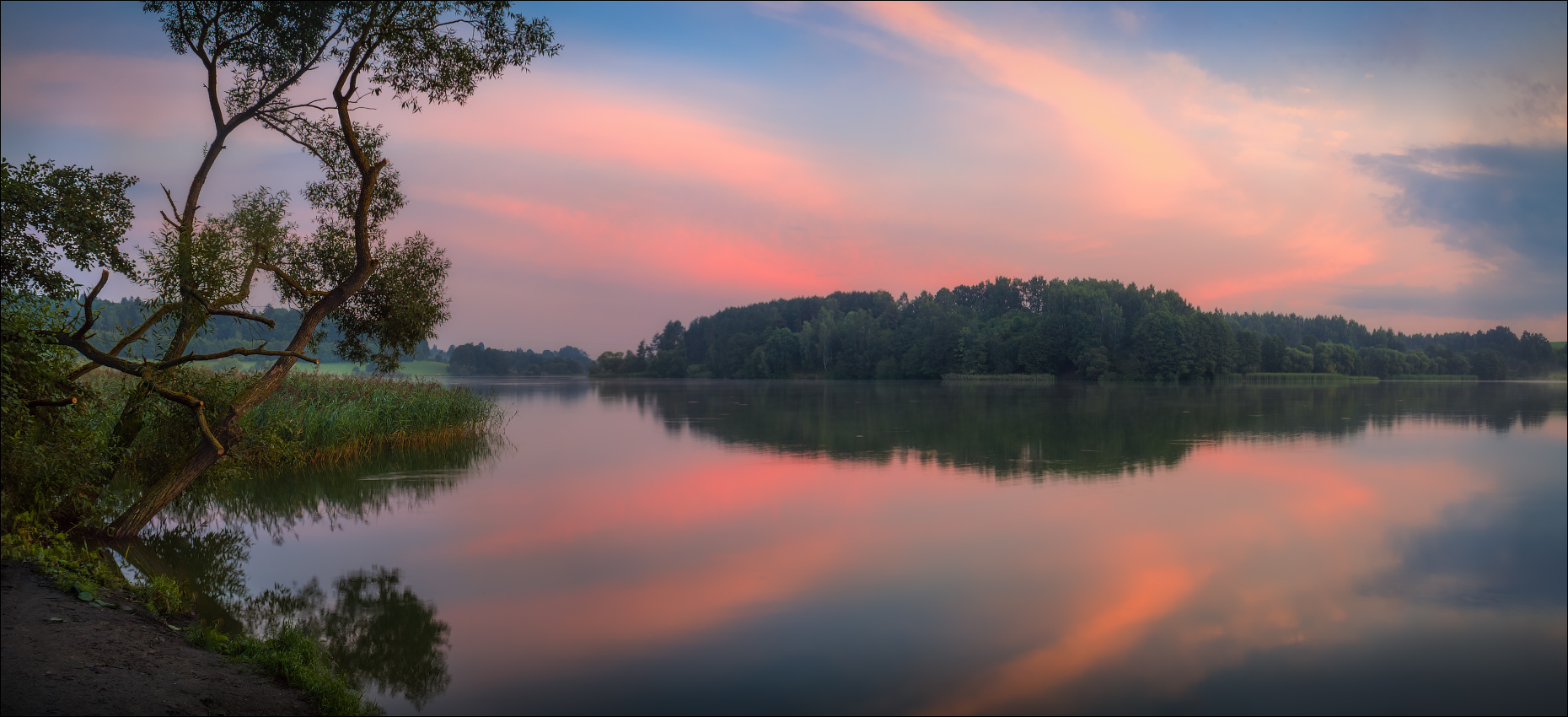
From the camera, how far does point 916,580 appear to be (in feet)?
29.5

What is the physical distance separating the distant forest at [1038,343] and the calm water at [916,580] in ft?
273

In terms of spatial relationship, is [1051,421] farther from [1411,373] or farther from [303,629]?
[1411,373]

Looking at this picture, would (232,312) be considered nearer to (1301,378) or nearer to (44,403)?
(44,403)

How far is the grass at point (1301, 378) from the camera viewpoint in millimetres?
90438

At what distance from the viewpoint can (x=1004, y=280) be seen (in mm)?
148250

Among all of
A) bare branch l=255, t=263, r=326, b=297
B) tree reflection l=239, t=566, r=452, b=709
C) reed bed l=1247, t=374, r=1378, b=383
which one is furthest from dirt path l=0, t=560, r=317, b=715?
reed bed l=1247, t=374, r=1378, b=383

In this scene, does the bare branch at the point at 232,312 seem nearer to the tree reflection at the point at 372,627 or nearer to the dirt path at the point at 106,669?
the tree reflection at the point at 372,627

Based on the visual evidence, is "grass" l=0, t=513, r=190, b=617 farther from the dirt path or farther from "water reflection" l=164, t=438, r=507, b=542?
"water reflection" l=164, t=438, r=507, b=542

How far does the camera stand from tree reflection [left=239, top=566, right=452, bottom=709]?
6473 mm

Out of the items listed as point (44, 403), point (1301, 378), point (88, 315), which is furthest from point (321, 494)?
point (1301, 378)

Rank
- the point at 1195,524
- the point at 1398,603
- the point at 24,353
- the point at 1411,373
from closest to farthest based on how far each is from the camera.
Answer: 1. the point at 24,353
2. the point at 1398,603
3. the point at 1195,524
4. the point at 1411,373

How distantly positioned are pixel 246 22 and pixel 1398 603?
52.3 feet

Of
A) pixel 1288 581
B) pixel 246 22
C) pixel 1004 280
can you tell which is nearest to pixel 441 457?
pixel 246 22

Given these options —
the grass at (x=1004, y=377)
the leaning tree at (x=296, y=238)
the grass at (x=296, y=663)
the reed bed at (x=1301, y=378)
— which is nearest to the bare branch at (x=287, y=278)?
the leaning tree at (x=296, y=238)
